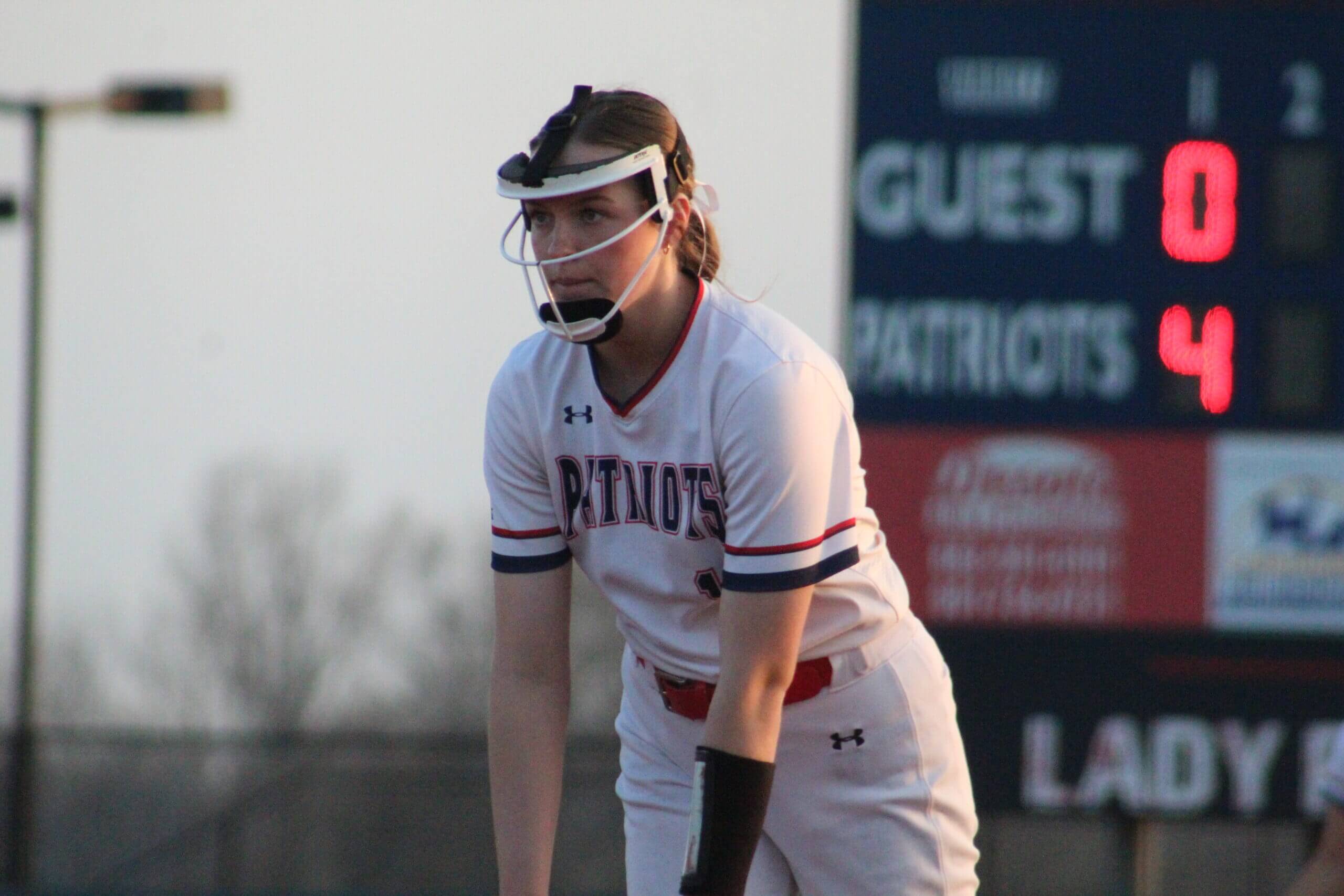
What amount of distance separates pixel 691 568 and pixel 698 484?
0.16m

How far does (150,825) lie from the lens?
17.8 meters

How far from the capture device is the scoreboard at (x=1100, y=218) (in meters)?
6.76

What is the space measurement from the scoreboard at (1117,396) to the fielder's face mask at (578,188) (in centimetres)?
426

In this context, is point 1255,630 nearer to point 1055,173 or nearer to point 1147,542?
point 1147,542

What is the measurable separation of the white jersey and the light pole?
276 inches

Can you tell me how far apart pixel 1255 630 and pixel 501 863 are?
15.6 feet

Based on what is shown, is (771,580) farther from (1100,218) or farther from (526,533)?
(1100,218)

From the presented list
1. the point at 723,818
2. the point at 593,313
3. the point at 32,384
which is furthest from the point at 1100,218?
the point at 32,384

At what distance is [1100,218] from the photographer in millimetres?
6805

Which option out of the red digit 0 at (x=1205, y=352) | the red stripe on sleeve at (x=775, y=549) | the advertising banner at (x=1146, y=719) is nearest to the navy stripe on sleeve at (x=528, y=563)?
the red stripe on sleeve at (x=775, y=549)

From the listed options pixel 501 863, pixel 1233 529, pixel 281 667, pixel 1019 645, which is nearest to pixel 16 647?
pixel 1019 645

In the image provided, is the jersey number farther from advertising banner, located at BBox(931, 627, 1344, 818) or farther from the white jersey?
advertising banner, located at BBox(931, 627, 1344, 818)

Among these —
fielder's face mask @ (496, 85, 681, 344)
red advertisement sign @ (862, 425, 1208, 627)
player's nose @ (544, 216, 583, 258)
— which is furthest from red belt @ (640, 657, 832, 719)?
red advertisement sign @ (862, 425, 1208, 627)

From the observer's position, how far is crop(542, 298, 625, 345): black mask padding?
8.25ft
